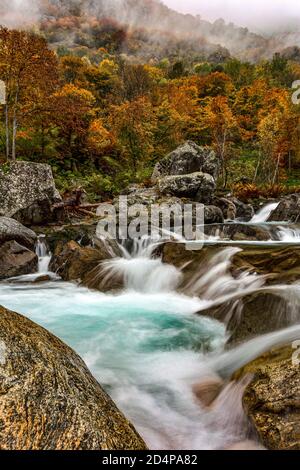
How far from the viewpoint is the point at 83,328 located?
6.94 metres

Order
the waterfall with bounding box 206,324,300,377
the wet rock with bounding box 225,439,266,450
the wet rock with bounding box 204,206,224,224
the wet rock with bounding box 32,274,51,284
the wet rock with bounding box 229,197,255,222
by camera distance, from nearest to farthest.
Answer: the wet rock with bounding box 225,439,266,450, the waterfall with bounding box 206,324,300,377, the wet rock with bounding box 32,274,51,284, the wet rock with bounding box 204,206,224,224, the wet rock with bounding box 229,197,255,222

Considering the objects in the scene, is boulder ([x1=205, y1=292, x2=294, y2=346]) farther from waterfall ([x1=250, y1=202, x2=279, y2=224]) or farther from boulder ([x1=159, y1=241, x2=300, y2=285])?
waterfall ([x1=250, y1=202, x2=279, y2=224])

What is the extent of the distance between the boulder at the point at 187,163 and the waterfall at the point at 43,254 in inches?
414

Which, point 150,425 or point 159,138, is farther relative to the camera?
point 159,138

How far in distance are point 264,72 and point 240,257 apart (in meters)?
62.7

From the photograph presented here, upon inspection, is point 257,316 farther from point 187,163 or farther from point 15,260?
point 187,163

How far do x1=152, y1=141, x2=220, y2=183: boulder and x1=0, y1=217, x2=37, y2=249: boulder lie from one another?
11.0 meters

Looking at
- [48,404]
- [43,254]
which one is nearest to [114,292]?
[43,254]

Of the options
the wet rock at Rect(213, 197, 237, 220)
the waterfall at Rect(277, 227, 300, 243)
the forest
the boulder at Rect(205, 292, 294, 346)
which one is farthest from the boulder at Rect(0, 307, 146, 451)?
the wet rock at Rect(213, 197, 237, 220)

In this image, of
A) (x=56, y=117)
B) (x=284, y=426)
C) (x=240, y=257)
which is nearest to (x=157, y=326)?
(x=240, y=257)

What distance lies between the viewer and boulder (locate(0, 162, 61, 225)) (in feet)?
42.3

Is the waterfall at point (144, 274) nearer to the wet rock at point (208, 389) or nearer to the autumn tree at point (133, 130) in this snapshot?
the wet rock at point (208, 389)

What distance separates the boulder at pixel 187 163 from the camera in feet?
69.4
